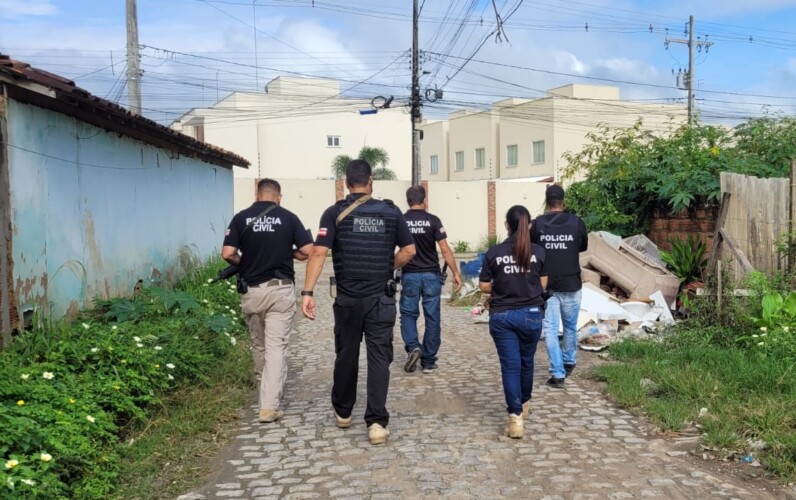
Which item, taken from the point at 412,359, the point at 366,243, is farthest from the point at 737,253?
the point at 366,243

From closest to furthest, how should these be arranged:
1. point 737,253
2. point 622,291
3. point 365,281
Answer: point 365,281 < point 737,253 < point 622,291

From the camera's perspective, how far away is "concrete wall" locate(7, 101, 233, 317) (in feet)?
20.1

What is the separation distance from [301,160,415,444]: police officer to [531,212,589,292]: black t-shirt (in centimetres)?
192

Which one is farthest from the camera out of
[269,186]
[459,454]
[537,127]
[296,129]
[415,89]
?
[296,129]

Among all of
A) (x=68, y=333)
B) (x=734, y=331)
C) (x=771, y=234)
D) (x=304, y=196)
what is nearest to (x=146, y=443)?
(x=68, y=333)

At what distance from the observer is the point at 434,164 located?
172 ft

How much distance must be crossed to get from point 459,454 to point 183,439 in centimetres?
198

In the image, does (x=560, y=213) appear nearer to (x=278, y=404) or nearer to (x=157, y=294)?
(x=278, y=404)

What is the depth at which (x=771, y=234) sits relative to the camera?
8.58 meters

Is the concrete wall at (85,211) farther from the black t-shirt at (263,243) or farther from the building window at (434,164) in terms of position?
A: the building window at (434,164)

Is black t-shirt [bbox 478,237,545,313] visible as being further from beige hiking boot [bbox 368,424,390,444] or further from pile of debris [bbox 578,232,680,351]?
pile of debris [bbox 578,232,680,351]

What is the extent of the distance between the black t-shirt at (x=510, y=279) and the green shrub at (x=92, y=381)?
2.70 m

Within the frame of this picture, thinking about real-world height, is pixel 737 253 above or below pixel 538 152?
below

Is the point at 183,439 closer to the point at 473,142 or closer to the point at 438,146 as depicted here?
the point at 473,142
